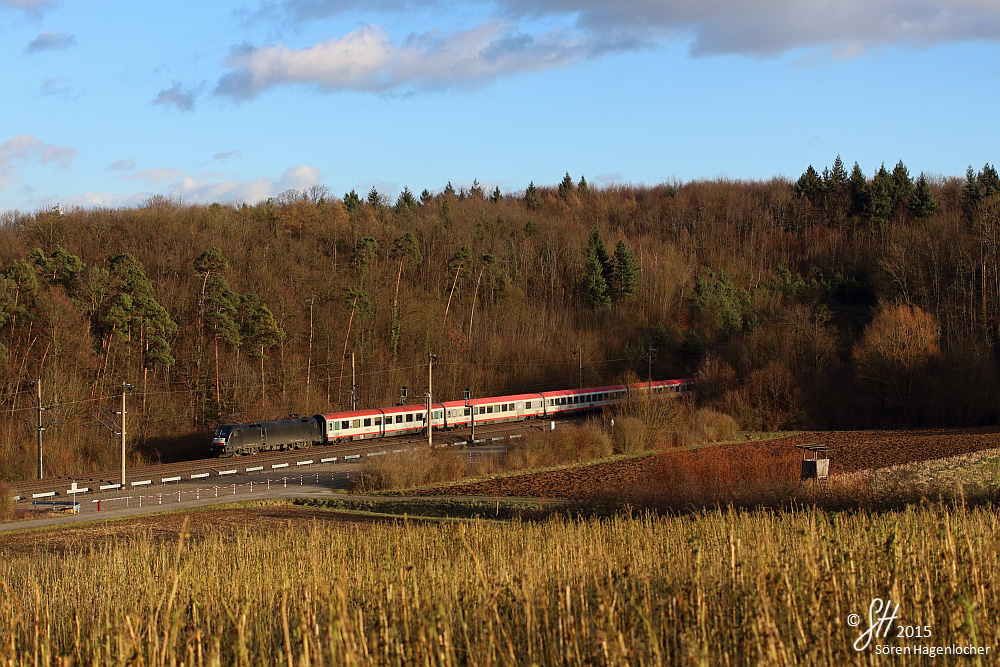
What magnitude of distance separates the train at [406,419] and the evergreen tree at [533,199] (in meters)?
63.3

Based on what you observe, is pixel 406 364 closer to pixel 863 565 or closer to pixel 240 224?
pixel 240 224

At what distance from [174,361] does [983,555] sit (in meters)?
49.4

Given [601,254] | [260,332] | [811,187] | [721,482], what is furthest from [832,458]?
[811,187]

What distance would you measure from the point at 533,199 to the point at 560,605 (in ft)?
396

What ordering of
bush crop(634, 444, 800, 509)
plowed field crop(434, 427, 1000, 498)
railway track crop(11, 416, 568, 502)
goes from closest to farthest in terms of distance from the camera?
bush crop(634, 444, 800, 509), plowed field crop(434, 427, 1000, 498), railway track crop(11, 416, 568, 502)

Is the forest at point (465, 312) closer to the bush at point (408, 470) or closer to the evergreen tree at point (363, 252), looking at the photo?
the evergreen tree at point (363, 252)

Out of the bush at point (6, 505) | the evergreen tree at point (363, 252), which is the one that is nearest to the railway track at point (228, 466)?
the bush at point (6, 505)

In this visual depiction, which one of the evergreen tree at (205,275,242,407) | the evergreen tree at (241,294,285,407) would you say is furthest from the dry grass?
the evergreen tree at (241,294,285,407)

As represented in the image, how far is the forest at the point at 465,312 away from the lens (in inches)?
1950

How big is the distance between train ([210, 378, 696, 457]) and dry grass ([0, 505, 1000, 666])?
33757mm

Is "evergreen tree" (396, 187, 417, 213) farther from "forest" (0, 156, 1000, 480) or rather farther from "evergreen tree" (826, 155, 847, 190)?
"evergreen tree" (826, 155, 847, 190)

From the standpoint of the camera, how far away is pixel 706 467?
30078mm

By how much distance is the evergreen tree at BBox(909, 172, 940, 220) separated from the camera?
295ft

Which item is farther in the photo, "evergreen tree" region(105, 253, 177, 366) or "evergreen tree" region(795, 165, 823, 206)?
"evergreen tree" region(795, 165, 823, 206)
